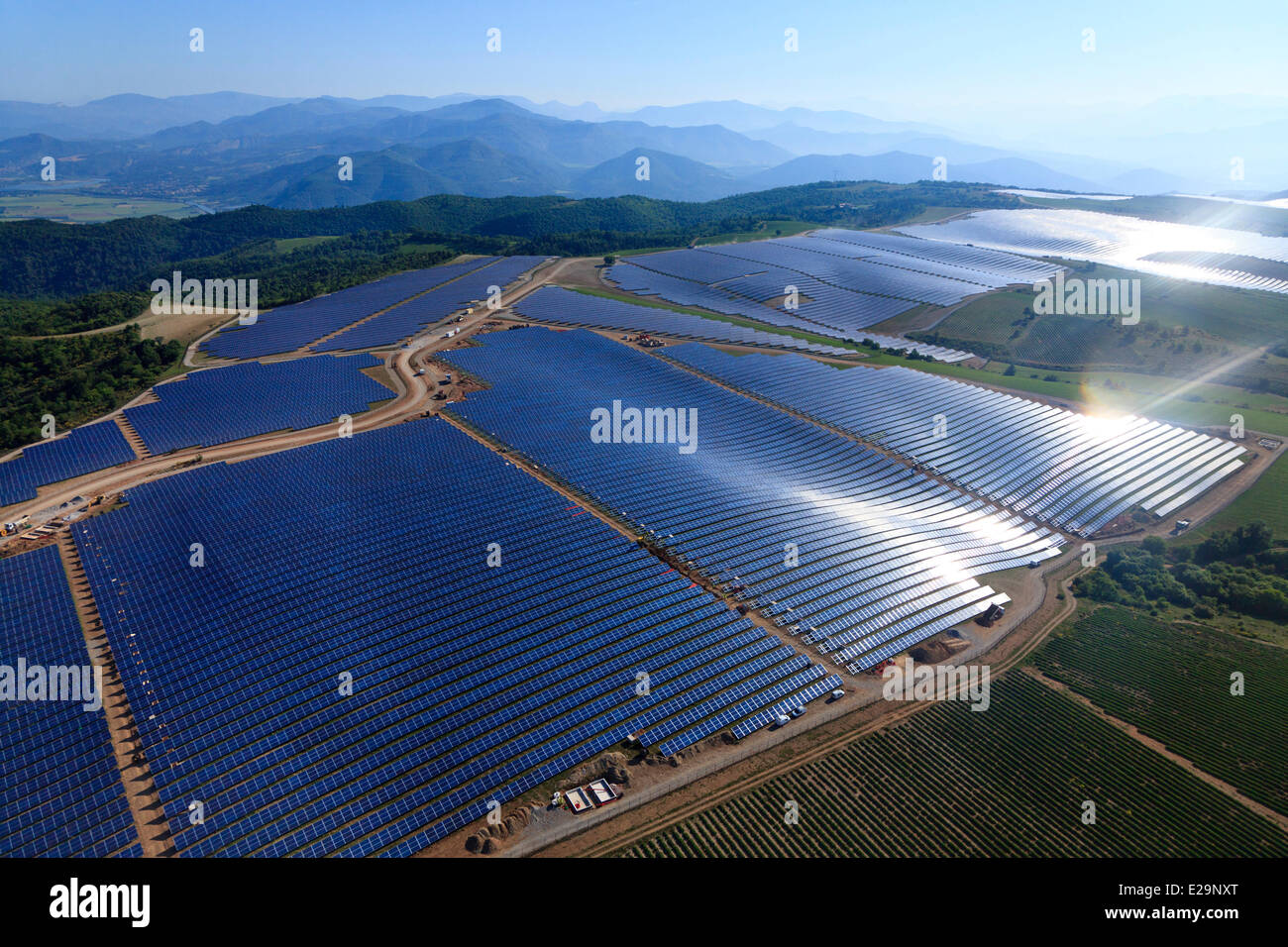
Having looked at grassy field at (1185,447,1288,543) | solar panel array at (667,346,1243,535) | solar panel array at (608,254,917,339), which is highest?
solar panel array at (608,254,917,339)

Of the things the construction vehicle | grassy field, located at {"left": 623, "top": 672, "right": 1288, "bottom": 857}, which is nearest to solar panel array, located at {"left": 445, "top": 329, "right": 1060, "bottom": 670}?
the construction vehicle

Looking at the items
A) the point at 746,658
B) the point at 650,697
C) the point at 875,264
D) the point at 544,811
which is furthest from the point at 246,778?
the point at 875,264

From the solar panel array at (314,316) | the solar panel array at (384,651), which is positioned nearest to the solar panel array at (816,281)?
the solar panel array at (314,316)

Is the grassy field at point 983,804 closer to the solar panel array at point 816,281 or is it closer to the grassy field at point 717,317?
the grassy field at point 717,317

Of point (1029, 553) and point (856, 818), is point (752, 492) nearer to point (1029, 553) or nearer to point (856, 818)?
point (1029, 553)

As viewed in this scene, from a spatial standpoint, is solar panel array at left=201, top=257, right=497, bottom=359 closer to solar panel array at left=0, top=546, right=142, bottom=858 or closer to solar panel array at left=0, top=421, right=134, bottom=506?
solar panel array at left=0, top=421, right=134, bottom=506
